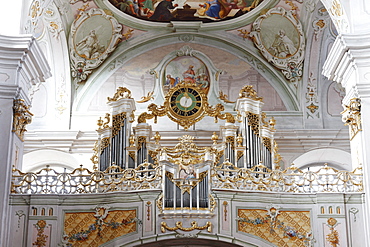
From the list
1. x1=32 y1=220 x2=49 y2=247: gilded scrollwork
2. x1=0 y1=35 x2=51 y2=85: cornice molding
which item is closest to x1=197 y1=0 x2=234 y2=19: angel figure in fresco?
x1=0 y1=35 x2=51 y2=85: cornice molding

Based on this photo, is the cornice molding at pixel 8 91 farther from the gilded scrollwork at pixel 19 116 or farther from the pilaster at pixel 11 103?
the gilded scrollwork at pixel 19 116

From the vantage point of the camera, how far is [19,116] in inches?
616

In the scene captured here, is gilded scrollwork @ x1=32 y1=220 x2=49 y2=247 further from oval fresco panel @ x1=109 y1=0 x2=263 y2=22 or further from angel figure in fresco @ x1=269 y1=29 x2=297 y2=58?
angel figure in fresco @ x1=269 y1=29 x2=297 y2=58

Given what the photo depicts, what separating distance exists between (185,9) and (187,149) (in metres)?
5.81

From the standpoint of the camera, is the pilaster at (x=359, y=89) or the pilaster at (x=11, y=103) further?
the pilaster at (x=359, y=89)

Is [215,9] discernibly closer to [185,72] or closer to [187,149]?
[185,72]

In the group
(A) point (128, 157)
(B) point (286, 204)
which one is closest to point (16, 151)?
(A) point (128, 157)

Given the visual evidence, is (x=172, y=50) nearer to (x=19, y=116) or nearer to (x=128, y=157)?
(x=128, y=157)

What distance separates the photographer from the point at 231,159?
1789cm

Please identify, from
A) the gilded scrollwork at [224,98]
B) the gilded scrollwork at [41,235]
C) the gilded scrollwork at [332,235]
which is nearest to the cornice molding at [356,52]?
the gilded scrollwork at [332,235]

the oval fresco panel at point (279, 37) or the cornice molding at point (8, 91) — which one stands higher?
the oval fresco panel at point (279, 37)

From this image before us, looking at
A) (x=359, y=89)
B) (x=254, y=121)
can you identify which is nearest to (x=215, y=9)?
(x=254, y=121)

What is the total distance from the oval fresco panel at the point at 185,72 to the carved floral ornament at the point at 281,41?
1.83 m

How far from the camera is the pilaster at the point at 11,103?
14.8 meters
